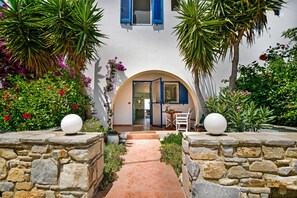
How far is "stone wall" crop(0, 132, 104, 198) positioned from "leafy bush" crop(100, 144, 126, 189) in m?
0.64

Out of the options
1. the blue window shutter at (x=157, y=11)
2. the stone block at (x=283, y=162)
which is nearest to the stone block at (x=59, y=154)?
the stone block at (x=283, y=162)

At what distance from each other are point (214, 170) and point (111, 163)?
233cm

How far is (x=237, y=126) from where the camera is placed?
11.4ft

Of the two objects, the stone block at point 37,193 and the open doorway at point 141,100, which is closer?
the stone block at point 37,193

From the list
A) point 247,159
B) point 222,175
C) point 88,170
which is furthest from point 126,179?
point 247,159

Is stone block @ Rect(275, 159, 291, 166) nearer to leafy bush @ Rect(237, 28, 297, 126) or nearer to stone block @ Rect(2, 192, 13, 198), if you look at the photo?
leafy bush @ Rect(237, 28, 297, 126)

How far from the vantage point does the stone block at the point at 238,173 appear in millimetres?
2203

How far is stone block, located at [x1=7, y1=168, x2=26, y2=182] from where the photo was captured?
2396 mm

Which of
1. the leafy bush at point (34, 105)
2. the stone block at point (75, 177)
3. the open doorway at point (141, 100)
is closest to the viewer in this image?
the stone block at point (75, 177)

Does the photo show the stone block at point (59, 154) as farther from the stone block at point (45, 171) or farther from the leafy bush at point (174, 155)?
the leafy bush at point (174, 155)

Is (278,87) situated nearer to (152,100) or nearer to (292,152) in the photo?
(292,152)

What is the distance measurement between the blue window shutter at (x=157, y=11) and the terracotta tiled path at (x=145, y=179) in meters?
4.87

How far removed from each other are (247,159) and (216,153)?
41 centimetres

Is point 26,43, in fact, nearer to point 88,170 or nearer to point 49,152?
point 49,152
